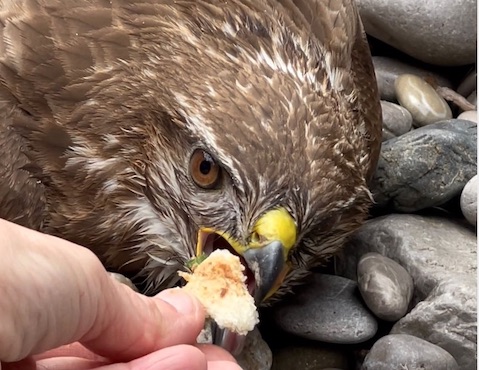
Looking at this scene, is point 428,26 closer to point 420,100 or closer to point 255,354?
point 420,100

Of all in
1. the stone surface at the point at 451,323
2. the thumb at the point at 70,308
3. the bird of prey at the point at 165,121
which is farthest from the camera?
the stone surface at the point at 451,323

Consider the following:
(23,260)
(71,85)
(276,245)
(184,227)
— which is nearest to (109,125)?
(71,85)

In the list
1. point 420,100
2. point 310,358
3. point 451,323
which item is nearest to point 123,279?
point 310,358

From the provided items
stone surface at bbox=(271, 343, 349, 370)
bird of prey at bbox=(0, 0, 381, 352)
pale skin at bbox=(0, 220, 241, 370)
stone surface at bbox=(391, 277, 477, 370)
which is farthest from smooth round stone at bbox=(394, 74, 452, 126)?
pale skin at bbox=(0, 220, 241, 370)

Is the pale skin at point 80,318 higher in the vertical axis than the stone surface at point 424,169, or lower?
higher

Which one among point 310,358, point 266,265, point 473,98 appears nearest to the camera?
point 266,265

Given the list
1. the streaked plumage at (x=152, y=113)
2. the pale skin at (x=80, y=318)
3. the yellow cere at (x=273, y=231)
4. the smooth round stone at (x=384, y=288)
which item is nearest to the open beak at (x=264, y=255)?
the yellow cere at (x=273, y=231)

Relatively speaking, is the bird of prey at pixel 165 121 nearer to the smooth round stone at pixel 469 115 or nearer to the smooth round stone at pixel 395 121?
the smooth round stone at pixel 395 121
